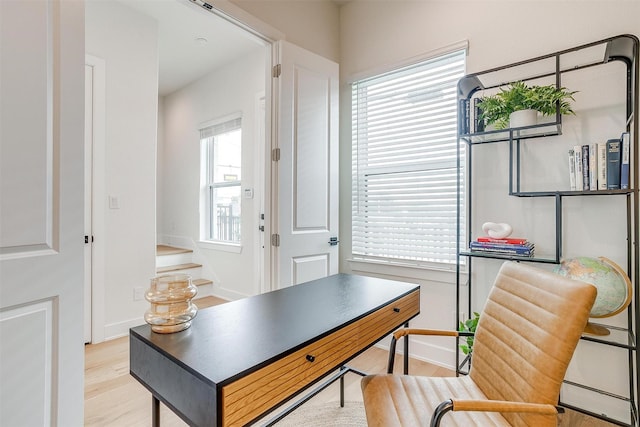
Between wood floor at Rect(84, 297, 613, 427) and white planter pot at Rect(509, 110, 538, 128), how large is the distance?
1690 mm

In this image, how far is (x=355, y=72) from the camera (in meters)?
2.92

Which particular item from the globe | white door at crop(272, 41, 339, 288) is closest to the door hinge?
white door at crop(272, 41, 339, 288)

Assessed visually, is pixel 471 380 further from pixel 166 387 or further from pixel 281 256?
pixel 281 256

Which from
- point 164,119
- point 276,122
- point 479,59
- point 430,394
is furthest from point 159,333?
point 164,119

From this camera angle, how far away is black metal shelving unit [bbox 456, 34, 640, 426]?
1.67 meters

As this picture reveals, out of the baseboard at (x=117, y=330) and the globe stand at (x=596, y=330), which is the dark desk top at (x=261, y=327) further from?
the baseboard at (x=117, y=330)

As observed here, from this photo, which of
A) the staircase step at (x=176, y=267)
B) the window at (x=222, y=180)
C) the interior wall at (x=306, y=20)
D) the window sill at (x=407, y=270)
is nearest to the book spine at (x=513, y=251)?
the window sill at (x=407, y=270)

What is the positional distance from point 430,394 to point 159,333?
103 centimetres

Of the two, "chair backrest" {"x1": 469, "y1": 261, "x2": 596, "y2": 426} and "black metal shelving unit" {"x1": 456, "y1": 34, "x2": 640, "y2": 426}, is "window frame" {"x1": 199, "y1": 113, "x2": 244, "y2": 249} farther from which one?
"chair backrest" {"x1": 469, "y1": 261, "x2": 596, "y2": 426}

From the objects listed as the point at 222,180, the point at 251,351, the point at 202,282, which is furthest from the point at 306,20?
the point at 202,282

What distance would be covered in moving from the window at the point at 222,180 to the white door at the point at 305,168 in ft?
5.77

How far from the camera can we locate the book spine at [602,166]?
1.69 metres

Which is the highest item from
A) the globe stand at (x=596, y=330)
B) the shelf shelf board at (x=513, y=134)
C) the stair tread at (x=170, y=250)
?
the shelf shelf board at (x=513, y=134)

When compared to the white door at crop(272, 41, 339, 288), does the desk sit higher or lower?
lower
